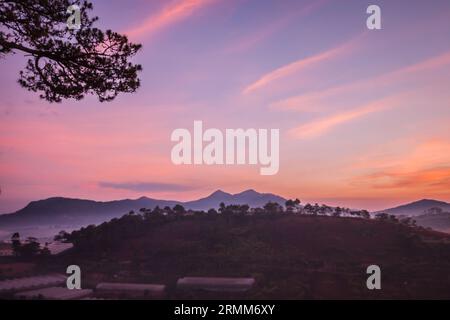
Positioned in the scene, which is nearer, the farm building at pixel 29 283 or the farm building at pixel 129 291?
the farm building at pixel 129 291

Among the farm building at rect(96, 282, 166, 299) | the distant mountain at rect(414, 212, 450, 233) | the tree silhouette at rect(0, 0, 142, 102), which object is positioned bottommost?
the farm building at rect(96, 282, 166, 299)

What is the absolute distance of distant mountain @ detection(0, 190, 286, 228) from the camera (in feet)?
59.6

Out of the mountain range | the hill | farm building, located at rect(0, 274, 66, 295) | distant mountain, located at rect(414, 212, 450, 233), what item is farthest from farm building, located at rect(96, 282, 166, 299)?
distant mountain, located at rect(414, 212, 450, 233)

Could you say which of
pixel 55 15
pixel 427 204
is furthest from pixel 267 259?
pixel 55 15

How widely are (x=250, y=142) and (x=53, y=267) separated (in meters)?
10.4

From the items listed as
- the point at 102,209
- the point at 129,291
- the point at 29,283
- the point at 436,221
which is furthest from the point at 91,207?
the point at 436,221

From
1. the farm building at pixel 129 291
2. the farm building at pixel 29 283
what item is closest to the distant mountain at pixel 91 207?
the farm building at pixel 29 283

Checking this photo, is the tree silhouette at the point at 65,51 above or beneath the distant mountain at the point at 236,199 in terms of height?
above

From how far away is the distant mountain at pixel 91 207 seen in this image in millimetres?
18156

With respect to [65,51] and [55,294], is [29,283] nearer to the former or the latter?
[55,294]

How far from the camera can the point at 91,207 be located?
19.8 m

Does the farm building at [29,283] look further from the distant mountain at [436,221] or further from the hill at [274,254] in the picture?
the distant mountain at [436,221]

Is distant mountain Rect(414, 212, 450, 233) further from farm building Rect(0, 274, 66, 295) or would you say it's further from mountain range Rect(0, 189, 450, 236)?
farm building Rect(0, 274, 66, 295)

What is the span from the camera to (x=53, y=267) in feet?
57.6
